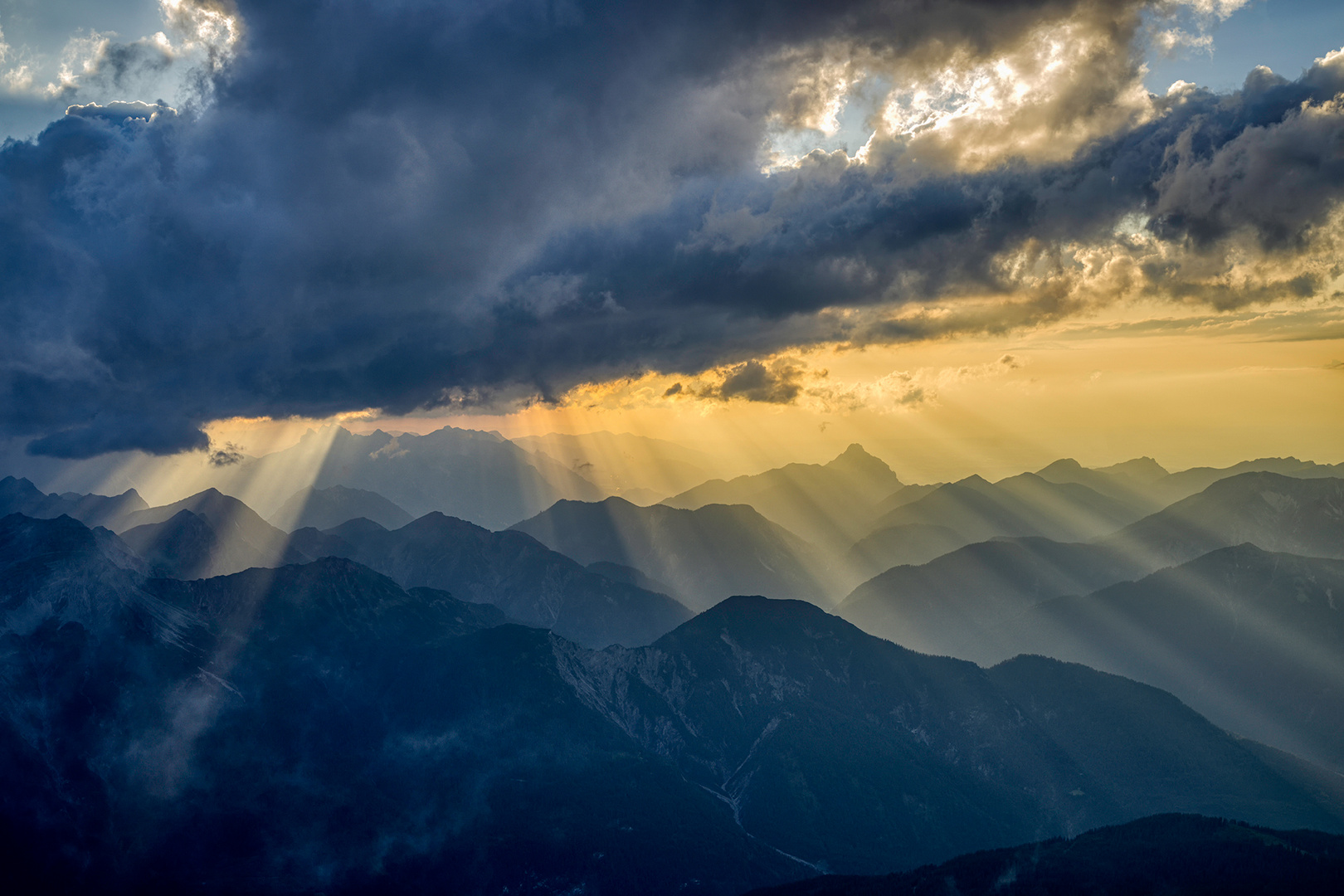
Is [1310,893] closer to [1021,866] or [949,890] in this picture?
[1021,866]

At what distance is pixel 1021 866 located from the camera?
7721 inches

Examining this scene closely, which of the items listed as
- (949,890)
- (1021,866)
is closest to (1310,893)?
(1021,866)

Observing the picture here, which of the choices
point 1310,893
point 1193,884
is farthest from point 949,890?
point 1310,893

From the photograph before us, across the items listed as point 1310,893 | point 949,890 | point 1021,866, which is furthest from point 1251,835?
point 949,890

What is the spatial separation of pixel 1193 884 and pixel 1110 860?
65.0 ft

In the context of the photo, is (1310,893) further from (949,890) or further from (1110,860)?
(949,890)

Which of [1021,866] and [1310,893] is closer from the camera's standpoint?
[1310,893]

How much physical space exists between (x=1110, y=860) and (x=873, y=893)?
59875 mm

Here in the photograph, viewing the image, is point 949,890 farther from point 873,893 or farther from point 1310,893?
point 1310,893

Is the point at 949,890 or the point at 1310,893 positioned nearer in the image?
the point at 1310,893

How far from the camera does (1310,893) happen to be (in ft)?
554

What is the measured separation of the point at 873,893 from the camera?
7869 inches

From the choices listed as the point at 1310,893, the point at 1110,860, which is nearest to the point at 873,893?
the point at 1110,860

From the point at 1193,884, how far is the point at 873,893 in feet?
241
